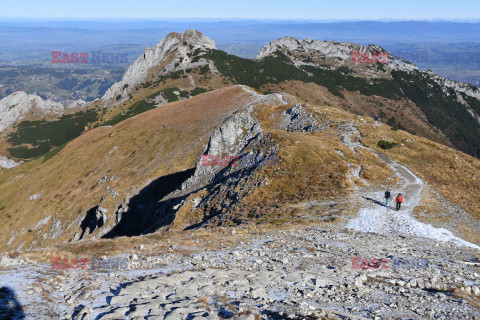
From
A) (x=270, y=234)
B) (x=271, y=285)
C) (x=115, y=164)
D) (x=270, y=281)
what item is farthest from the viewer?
(x=115, y=164)

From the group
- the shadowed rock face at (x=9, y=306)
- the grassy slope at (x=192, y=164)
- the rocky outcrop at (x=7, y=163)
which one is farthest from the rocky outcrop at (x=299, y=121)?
the rocky outcrop at (x=7, y=163)

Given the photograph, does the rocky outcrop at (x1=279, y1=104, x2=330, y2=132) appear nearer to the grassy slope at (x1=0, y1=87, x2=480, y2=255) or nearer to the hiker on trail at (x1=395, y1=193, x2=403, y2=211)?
the grassy slope at (x1=0, y1=87, x2=480, y2=255)

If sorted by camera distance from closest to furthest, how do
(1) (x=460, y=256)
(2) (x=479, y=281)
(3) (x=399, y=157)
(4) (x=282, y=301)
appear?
(4) (x=282, y=301)
(2) (x=479, y=281)
(1) (x=460, y=256)
(3) (x=399, y=157)

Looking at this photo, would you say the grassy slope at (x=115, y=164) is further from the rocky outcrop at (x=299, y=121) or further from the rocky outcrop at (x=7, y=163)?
the rocky outcrop at (x=7, y=163)

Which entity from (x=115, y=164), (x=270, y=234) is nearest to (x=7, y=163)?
(x=115, y=164)

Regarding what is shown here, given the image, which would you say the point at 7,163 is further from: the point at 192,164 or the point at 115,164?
the point at 192,164

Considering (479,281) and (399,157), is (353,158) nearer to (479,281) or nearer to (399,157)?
→ (399,157)

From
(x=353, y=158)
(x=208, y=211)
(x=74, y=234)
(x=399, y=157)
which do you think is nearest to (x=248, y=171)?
(x=208, y=211)

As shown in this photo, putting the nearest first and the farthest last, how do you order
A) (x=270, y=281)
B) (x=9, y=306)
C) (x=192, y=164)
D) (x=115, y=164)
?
(x=9, y=306) → (x=270, y=281) → (x=192, y=164) → (x=115, y=164)

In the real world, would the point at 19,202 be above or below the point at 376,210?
below
